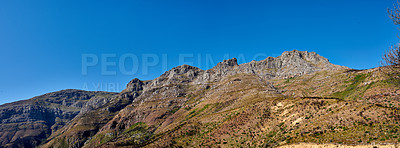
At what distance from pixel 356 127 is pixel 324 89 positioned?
384 feet

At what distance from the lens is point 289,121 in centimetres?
5203

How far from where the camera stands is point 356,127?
3759 centimetres

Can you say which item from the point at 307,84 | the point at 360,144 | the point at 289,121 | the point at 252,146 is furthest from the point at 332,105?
the point at 307,84

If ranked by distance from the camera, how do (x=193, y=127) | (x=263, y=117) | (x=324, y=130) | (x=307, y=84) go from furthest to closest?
(x=307, y=84) < (x=193, y=127) < (x=263, y=117) < (x=324, y=130)

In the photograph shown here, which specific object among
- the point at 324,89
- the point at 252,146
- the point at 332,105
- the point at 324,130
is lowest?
the point at 252,146

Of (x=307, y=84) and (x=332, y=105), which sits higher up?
(x=307, y=84)

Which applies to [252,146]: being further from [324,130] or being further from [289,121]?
[324,130]

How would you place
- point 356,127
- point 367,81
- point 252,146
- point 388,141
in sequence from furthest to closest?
point 367,81
point 252,146
point 356,127
point 388,141

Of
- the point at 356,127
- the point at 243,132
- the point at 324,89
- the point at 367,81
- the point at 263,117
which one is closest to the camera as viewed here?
the point at 356,127

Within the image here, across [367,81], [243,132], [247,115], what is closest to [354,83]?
[367,81]

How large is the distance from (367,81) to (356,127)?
104421 millimetres

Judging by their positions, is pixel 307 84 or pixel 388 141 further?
pixel 307 84

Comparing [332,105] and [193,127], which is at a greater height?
[332,105]

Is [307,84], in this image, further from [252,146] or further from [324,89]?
[252,146]
